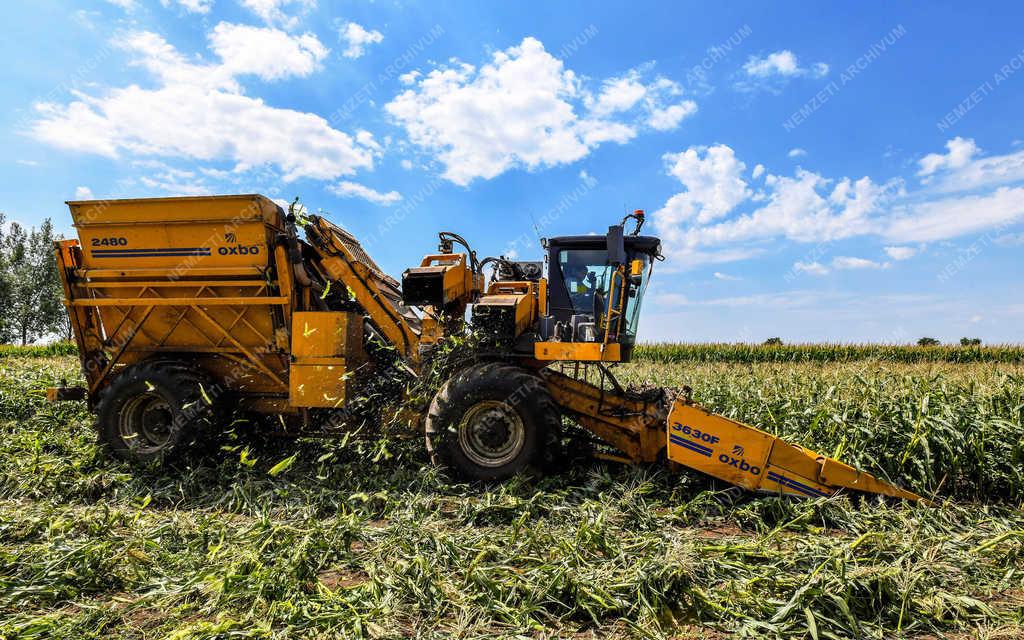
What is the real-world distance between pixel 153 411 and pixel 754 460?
20.2ft

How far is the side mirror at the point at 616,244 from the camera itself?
17.2ft

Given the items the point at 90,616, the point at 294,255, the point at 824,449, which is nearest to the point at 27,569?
the point at 90,616

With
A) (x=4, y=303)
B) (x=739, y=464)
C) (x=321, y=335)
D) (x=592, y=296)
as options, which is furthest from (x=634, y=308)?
(x=4, y=303)

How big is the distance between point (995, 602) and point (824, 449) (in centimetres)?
230

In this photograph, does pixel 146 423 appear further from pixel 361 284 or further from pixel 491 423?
pixel 491 423

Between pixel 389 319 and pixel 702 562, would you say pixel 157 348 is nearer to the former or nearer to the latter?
pixel 389 319

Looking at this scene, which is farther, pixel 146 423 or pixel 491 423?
pixel 146 423

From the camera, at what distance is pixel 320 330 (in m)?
5.86

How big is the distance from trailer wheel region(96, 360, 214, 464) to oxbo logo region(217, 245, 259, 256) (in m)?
1.32

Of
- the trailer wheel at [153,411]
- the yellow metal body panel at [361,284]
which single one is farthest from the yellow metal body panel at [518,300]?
the trailer wheel at [153,411]

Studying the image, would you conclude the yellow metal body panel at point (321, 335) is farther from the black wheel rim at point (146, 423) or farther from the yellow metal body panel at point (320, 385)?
the black wheel rim at point (146, 423)

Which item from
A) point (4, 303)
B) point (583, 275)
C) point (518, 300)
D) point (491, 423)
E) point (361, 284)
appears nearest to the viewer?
point (491, 423)

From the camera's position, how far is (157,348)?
631 cm

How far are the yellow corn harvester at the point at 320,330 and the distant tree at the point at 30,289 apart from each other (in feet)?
145
